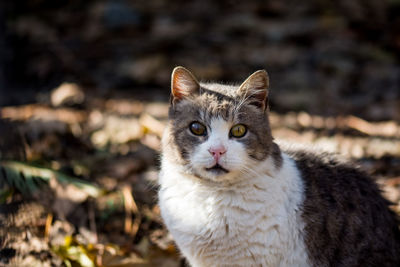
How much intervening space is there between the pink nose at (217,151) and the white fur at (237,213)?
3cm

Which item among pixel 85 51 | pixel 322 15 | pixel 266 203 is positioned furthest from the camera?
pixel 322 15

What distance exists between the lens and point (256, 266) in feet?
7.61

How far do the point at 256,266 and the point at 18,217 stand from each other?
1.60m

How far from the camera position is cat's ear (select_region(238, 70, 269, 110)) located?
240 cm

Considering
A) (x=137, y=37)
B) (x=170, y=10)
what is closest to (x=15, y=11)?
(x=137, y=37)

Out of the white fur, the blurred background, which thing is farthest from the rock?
the white fur

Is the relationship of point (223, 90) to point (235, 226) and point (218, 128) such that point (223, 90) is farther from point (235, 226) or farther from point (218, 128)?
point (235, 226)

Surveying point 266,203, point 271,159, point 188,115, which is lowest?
point 266,203

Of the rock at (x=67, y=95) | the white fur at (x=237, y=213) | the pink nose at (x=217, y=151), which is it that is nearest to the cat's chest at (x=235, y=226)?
the white fur at (x=237, y=213)

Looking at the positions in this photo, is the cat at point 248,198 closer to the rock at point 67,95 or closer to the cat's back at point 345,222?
the cat's back at point 345,222

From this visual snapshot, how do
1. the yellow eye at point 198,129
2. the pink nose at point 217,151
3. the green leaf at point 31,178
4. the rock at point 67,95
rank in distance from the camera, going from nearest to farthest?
the pink nose at point 217,151, the yellow eye at point 198,129, the green leaf at point 31,178, the rock at point 67,95

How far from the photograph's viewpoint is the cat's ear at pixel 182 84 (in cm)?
243

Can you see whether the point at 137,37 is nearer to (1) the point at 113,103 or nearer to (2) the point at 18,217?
(1) the point at 113,103

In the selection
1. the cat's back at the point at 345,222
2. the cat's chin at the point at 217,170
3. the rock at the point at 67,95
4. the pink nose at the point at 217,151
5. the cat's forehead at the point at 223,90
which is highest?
the cat's forehead at the point at 223,90
